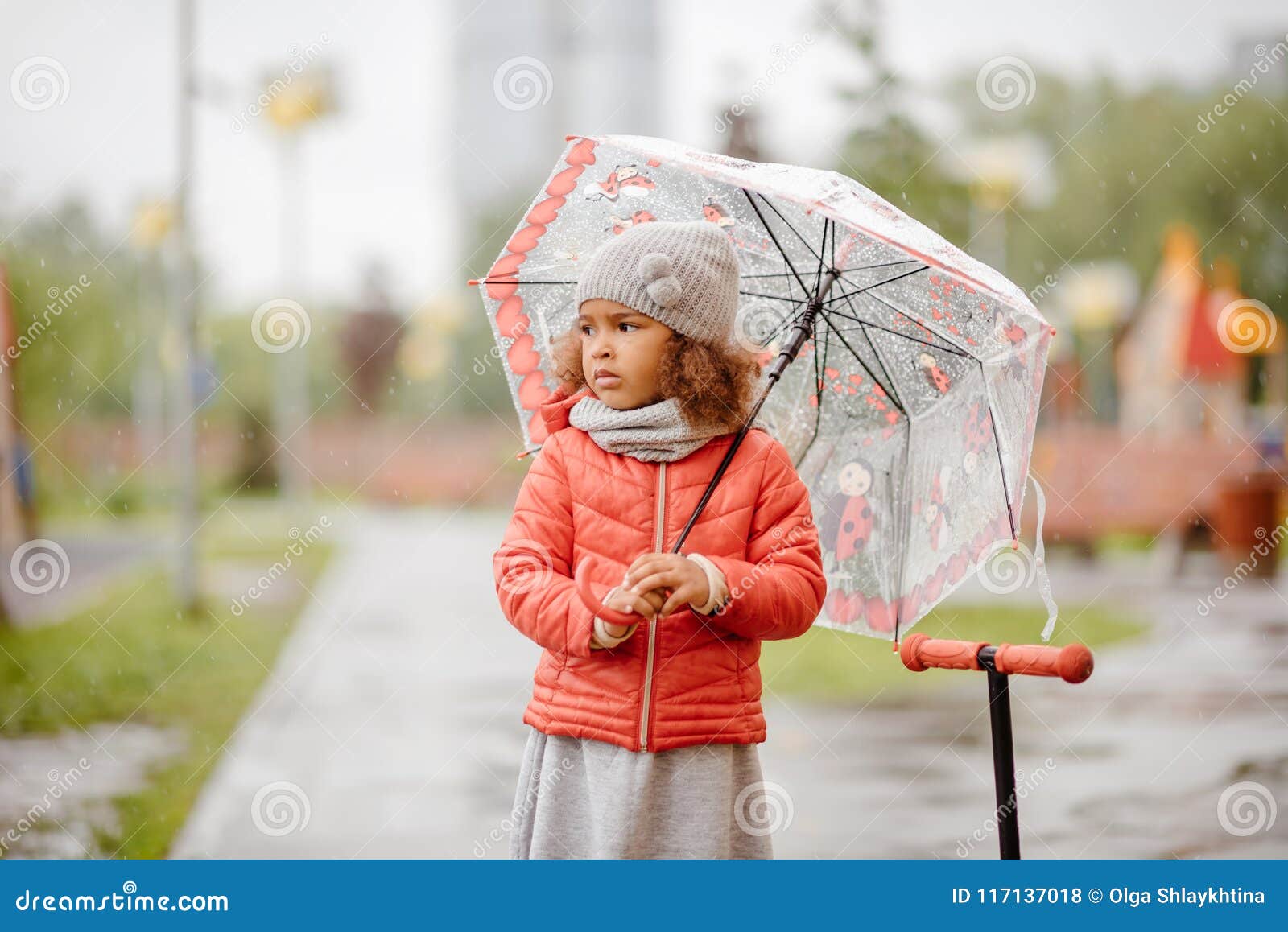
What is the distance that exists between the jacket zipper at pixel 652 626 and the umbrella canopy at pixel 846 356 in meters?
0.54

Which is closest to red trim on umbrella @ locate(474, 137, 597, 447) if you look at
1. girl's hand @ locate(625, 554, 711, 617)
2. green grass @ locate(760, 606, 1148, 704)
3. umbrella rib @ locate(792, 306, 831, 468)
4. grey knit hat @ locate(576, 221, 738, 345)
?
grey knit hat @ locate(576, 221, 738, 345)

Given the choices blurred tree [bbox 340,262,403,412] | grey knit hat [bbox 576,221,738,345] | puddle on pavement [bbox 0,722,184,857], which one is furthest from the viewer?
blurred tree [bbox 340,262,403,412]

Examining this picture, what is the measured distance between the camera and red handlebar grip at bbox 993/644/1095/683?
2.59m

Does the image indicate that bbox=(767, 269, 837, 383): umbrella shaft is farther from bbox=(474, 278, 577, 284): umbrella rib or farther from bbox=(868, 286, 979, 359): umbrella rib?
bbox=(474, 278, 577, 284): umbrella rib

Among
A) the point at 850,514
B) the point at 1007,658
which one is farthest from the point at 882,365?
the point at 1007,658

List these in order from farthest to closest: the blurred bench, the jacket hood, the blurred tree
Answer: the blurred tree, the blurred bench, the jacket hood

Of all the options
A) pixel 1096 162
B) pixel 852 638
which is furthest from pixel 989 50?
pixel 1096 162

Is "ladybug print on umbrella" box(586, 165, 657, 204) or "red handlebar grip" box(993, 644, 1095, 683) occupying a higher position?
"ladybug print on umbrella" box(586, 165, 657, 204)

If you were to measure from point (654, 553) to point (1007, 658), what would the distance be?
2.35 ft

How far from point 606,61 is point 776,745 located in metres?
48.9

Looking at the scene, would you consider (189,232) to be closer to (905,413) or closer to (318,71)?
(318,71)

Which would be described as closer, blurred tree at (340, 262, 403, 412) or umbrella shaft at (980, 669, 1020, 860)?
umbrella shaft at (980, 669, 1020, 860)

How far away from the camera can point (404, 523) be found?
29.3m

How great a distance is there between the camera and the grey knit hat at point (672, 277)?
2781 mm
